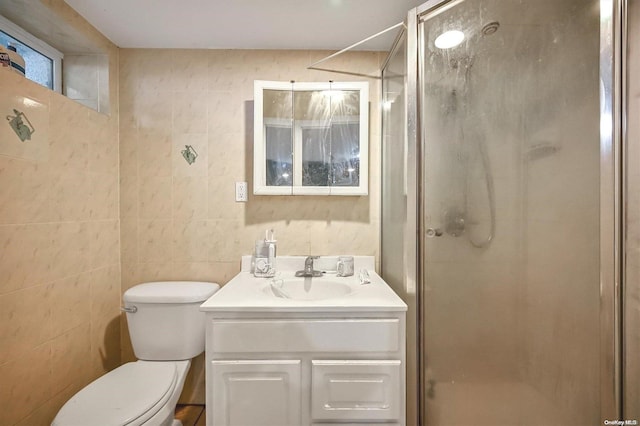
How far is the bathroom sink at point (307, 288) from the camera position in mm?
1331

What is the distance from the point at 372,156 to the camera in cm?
155

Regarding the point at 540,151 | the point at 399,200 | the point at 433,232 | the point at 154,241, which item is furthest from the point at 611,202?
the point at 154,241

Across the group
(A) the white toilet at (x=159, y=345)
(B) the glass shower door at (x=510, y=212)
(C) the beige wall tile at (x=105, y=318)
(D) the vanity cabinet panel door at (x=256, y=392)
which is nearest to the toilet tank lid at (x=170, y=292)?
(A) the white toilet at (x=159, y=345)

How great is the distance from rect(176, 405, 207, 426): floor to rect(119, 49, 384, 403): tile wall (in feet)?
0.14

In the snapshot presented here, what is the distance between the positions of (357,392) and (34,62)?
6.63 feet

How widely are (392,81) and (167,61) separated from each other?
49.7 inches

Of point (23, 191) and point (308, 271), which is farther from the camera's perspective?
point (308, 271)

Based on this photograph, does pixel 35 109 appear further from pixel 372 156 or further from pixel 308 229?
pixel 372 156

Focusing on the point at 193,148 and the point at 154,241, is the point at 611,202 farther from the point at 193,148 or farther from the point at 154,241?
the point at 154,241

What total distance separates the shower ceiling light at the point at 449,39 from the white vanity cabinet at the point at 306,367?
107cm

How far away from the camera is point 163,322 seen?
4.33ft

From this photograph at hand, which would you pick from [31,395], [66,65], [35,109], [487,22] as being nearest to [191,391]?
[31,395]

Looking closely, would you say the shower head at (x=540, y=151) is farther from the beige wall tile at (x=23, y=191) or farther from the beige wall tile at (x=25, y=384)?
the beige wall tile at (x=25, y=384)

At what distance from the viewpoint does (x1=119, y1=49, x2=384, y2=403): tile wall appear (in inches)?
60.5
